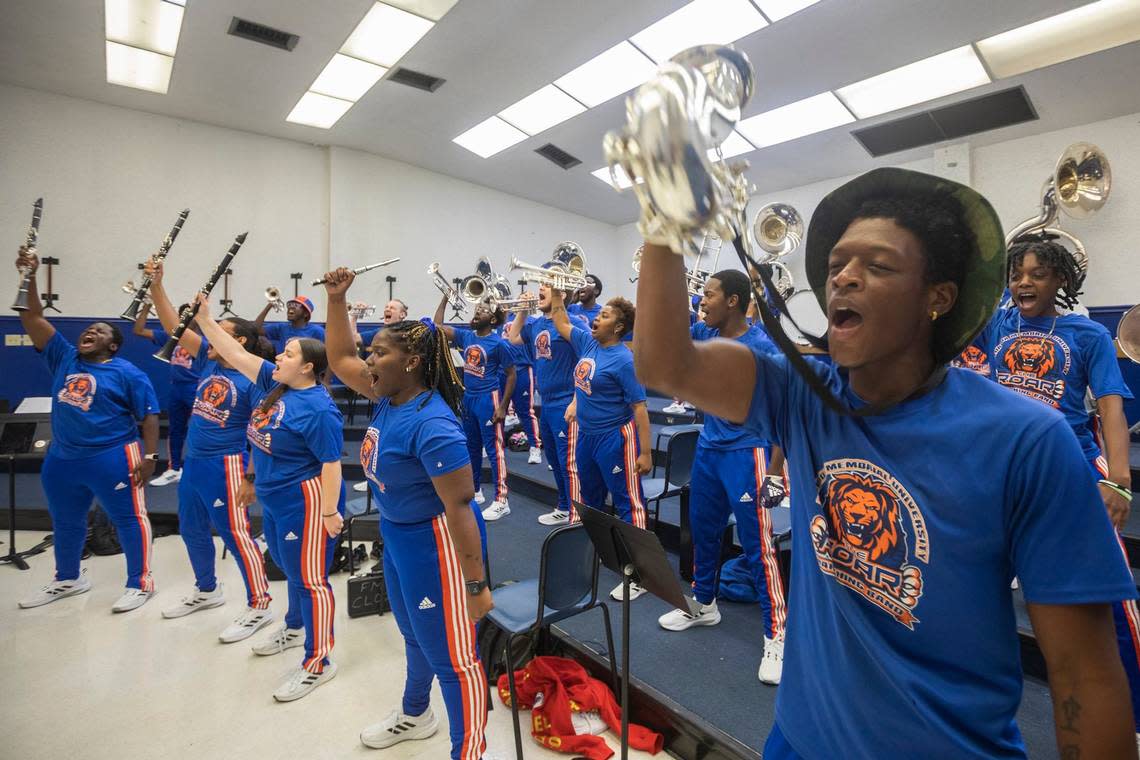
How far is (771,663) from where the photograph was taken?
2871 millimetres

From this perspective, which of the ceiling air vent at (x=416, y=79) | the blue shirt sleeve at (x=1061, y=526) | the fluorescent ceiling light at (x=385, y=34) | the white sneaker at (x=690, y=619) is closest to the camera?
the blue shirt sleeve at (x=1061, y=526)

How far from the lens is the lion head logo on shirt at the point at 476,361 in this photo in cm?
600

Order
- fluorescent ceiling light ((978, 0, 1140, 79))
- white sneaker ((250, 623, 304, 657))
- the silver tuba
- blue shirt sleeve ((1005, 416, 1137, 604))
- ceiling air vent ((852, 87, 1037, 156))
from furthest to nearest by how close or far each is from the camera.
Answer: ceiling air vent ((852, 87, 1037, 156))
fluorescent ceiling light ((978, 0, 1140, 79))
white sneaker ((250, 623, 304, 657))
blue shirt sleeve ((1005, 416, 1137, 604))
the silver tuba

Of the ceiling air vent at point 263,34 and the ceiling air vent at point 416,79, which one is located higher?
the ceiling air vent at point 416,79

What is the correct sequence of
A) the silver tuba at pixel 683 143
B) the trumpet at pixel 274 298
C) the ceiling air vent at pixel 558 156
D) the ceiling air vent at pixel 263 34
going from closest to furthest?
the silver tuba at pixel 683 143
the ceiling air vent at pixel 263 34
the trumpet at pixel 274 298
the ceiling air vent at pixel 558 156

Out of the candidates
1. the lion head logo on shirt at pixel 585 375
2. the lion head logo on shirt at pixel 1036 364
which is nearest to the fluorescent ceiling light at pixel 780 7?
the lion head logo on shirt at pixel 585 375

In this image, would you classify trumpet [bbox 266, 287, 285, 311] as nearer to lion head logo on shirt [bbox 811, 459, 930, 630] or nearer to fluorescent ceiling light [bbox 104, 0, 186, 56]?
fluorescent ceiling light [bbox 104, 0, 186, 56]

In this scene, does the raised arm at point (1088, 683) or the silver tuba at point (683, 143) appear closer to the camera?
the silver tuba at point (683, 143)

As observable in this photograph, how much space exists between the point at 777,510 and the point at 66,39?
945cm

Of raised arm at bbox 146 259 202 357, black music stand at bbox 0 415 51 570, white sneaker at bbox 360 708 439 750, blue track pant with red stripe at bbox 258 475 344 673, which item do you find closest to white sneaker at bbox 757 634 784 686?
white sneaker at bbox 360 708 439 750

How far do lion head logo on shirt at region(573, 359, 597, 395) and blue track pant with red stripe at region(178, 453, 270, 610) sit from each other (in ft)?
8.09

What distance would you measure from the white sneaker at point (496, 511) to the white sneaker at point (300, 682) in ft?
7.85

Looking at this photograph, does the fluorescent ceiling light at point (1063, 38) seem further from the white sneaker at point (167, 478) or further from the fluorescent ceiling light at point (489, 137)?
the white sneaker at point (167, 478)

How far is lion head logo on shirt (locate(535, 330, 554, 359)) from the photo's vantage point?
5.80 metres
